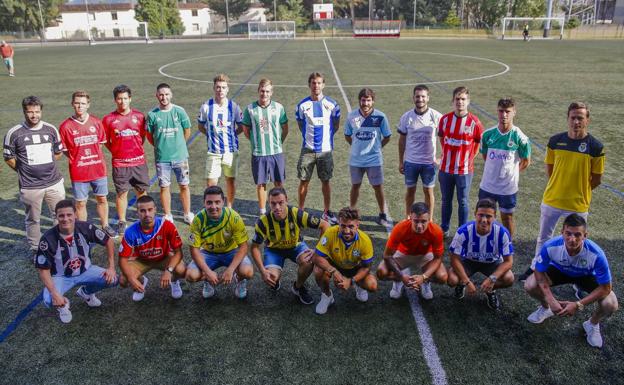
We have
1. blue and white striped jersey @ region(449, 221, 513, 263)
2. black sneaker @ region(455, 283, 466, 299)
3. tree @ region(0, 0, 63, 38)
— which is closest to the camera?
blue and white striped jersey @ region(449, 221, 513, 263)

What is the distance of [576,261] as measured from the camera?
4660mm

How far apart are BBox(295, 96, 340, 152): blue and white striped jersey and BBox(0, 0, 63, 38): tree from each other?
84814 millimetres

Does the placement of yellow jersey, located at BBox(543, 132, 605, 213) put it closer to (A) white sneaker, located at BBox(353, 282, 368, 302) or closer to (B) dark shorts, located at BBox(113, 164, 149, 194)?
(A) white sneaker, located at BBox(353, 282, 368, 302)

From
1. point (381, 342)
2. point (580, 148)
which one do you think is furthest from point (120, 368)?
point (580, 148)

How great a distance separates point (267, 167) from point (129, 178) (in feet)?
6.86

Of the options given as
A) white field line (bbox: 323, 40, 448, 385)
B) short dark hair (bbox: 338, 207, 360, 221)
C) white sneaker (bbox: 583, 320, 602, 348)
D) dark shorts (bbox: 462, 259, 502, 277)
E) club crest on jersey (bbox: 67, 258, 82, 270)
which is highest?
short dark hair (bbox: 338, 207, 360, 221)

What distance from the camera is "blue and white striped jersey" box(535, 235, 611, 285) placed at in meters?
4.47

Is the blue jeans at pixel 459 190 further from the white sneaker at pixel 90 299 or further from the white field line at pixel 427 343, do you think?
the white sneaker at pixel 90 299

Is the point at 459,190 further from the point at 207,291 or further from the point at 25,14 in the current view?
the point at 25,14

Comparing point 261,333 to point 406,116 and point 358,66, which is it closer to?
point 406,116

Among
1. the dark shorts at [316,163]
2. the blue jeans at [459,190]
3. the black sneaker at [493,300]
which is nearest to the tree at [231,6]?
the dark shorts at [316,163]

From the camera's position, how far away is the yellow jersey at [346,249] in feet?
16.6

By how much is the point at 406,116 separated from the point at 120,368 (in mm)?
4846

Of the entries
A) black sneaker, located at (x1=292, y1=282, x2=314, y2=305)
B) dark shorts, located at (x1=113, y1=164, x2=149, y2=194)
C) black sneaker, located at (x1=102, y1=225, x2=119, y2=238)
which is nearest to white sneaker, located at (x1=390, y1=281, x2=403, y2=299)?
black sneaker, located at (x1=292, y1=282, x2=314, y2=305)
